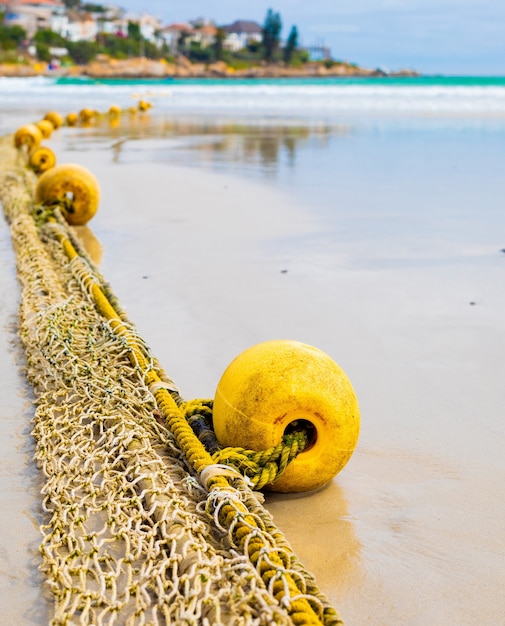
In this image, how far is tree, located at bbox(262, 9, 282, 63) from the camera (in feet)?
490

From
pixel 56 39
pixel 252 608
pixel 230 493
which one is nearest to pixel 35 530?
pixel 230 493

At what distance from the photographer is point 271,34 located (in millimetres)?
153250

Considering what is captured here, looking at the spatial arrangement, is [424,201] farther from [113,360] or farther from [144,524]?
[144,524]

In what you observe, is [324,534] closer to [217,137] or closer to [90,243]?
[90,243]

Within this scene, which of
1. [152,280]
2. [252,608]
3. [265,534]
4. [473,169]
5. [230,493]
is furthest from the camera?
[473,169]

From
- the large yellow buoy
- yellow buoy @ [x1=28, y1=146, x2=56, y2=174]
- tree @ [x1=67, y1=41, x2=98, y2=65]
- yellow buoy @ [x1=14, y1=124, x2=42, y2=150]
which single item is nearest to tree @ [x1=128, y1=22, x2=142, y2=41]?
tree @ [x1=67, y1=41, x2=98, y2=65]

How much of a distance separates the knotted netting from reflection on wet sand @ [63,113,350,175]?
905cm

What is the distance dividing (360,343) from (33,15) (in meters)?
177

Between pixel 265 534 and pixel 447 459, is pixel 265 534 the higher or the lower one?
the higher one

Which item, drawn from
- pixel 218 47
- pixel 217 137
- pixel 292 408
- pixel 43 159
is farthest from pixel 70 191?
pixel 218 47

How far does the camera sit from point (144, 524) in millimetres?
2881

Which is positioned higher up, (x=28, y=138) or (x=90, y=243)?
(x=28, y=138)

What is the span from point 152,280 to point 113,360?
2511 millimetres

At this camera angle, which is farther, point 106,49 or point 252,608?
point 106,49
